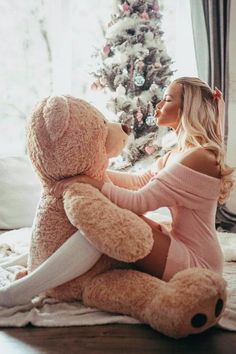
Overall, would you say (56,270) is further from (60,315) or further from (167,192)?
(167,192)

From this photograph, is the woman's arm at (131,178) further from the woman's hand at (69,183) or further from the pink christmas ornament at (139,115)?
the pink christmas ornament at (139,115)

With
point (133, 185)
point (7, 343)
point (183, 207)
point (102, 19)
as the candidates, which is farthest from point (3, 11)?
point (7, 343)

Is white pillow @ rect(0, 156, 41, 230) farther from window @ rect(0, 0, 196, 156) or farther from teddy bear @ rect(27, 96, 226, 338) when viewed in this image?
teddy bear @ rect(27, 96, 226, 338)

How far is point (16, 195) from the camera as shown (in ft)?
9.40

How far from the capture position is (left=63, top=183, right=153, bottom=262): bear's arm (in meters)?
1.16

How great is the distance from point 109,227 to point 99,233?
33 mm

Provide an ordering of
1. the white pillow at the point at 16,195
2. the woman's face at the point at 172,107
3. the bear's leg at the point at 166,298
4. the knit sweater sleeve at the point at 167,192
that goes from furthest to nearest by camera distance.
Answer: the white pillow at the point at 16,195 < the woman's face at the point at 172,107 < the knit sweater sleeve at the point at 167,192 < the bear's leg at the point at 166,298

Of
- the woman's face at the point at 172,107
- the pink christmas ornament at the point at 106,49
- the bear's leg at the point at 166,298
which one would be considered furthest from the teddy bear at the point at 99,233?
the pink christmas ornament at the point at 106,49

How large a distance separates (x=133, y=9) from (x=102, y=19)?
382 millimetres

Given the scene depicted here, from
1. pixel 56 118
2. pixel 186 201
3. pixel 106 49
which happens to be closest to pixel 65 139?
pixel 56 118

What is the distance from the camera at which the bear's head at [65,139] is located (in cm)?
128

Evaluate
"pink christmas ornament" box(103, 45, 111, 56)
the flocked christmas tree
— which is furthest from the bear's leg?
"pink christmas ornament" box(103, 45, 111, 56)

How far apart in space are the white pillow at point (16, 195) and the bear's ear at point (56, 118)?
160cm

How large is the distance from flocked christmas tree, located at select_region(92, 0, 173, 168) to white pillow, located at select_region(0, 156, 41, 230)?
2.40ft
